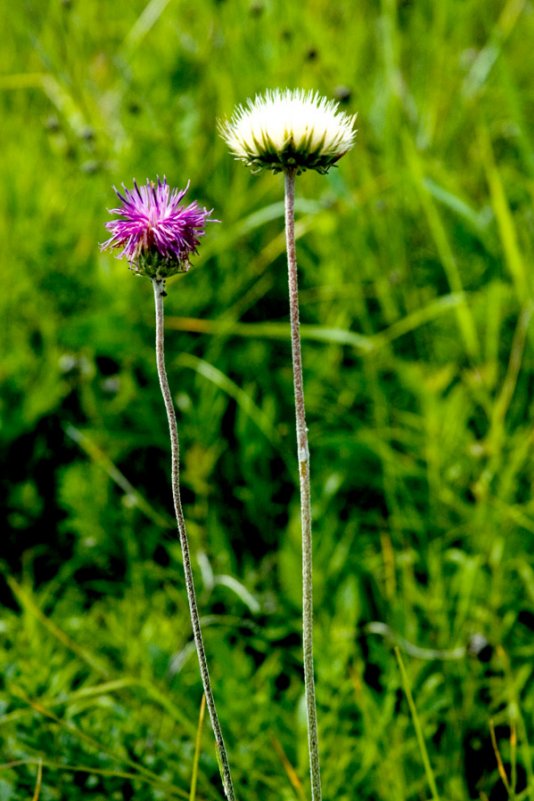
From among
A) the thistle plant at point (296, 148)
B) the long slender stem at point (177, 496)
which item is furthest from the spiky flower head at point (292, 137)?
the long slender stem at point (177, 496)

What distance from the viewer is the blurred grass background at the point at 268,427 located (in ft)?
5.64

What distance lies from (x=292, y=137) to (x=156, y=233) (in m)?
0.18

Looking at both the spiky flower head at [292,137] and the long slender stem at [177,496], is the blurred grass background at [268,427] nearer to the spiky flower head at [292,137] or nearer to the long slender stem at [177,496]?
the long slender stem at [177,496]

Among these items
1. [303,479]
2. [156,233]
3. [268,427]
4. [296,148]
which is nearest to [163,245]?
[156,233]

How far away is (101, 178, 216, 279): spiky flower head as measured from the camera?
1004 mm

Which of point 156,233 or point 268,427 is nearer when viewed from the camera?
point 156,233

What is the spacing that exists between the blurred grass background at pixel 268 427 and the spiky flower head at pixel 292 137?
915 millimetres

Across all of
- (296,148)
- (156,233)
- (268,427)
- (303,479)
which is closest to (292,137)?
(296,148)

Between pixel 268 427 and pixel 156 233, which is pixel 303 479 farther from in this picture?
pixel 268 427

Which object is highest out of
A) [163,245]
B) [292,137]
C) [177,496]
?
[292,137]

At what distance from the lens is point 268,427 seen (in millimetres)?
→ 2361

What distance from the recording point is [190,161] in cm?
296

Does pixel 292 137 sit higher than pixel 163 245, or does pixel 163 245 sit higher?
→ pixel 292 137

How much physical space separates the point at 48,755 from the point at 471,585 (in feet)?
3.06
